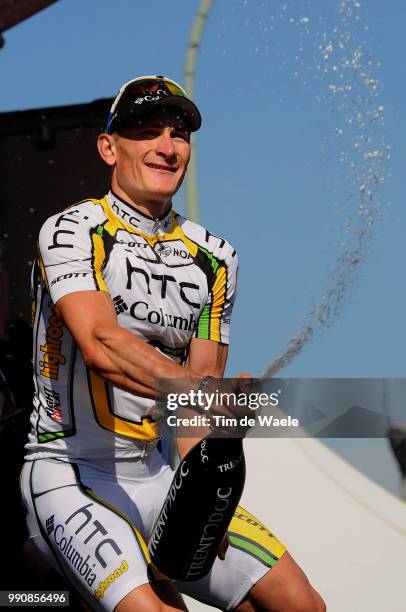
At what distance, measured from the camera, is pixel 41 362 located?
341cm

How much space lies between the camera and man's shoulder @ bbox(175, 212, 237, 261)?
366 cm

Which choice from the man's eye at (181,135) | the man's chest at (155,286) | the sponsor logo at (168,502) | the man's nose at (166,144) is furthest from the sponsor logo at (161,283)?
the sponsor logo at (168,502)

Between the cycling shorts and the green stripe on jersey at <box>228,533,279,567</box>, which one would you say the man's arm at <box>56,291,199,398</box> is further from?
the green stripe on jersey at <box>228,533,279,567</box>

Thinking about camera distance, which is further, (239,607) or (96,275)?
(239,607)

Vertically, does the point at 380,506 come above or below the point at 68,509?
below

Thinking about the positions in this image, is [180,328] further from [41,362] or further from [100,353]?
[100,353]

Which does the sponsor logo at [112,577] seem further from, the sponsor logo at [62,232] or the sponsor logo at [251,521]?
the sponsor logo at [62,232]

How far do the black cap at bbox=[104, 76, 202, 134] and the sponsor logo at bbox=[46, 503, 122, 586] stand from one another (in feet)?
4.48

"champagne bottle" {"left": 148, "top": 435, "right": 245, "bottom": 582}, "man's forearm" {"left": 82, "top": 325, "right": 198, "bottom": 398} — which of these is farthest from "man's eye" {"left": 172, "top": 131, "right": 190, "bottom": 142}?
"champagne bottle" {"left": 148, "top": 435, "right": 245, "bottom": 582}

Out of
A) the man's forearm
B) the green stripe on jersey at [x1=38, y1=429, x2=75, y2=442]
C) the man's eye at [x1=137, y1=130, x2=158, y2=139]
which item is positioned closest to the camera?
the man's forearm

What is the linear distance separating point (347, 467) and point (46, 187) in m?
4.04

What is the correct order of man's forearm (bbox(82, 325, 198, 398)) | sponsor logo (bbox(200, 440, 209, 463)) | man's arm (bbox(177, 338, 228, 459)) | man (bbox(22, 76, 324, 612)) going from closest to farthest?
man's forearm (bbox(82, 325, 198, 398)) → sponsor logo (bbox(200, 440, 209, 463)) → man (bbox(22, 76, 324, 612)) → man's arm (bbox(177, 338, 228, 459))

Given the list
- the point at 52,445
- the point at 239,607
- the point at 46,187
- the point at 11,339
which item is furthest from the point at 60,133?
the point at 239,607

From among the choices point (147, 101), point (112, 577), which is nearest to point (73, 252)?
point (147, 101)
